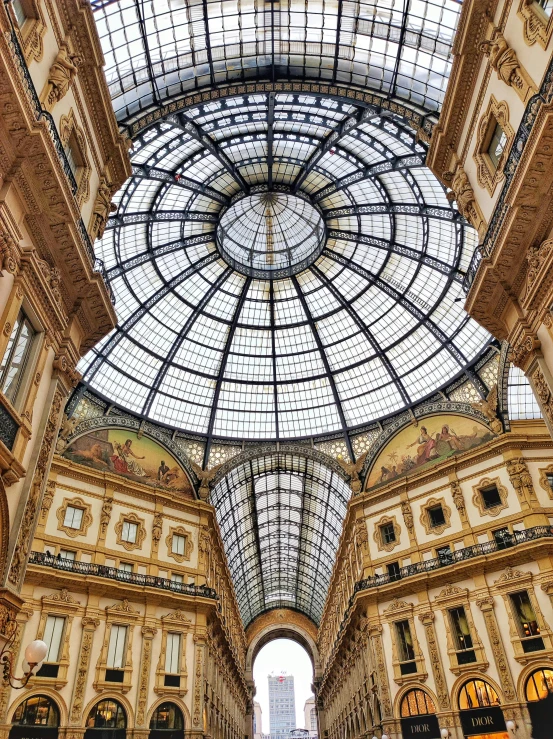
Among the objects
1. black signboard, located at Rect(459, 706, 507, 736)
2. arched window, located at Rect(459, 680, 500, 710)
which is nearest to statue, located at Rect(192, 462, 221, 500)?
arched window, located at Rect(459, 680, 500, 710)

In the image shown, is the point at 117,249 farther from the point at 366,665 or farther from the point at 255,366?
the point at 366,665

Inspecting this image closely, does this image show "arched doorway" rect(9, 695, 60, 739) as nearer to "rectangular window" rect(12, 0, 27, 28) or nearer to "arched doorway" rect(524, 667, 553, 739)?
"arched doorway" rect(524, 667, 553, 739)

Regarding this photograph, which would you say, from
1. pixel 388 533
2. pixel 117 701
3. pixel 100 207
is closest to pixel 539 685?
pixel 388 533

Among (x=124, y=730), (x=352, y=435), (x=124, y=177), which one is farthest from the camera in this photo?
(x=352, y=435)

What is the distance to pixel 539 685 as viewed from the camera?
79.4 feet

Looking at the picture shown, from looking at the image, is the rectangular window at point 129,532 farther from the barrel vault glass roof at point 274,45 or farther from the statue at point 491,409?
the statue at point 491,409

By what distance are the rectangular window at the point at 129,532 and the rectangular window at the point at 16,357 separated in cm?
2038

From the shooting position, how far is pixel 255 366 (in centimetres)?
4275

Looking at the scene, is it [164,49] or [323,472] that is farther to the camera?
[323,472]

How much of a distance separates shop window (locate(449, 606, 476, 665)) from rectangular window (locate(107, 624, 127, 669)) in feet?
59.0

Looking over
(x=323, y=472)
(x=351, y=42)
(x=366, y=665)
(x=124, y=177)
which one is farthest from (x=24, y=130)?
(x=323, y=472)

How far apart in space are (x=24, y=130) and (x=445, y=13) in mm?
17201

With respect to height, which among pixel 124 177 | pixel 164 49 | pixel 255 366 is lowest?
pixel 124 177

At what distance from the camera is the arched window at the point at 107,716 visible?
2509 centimetres
